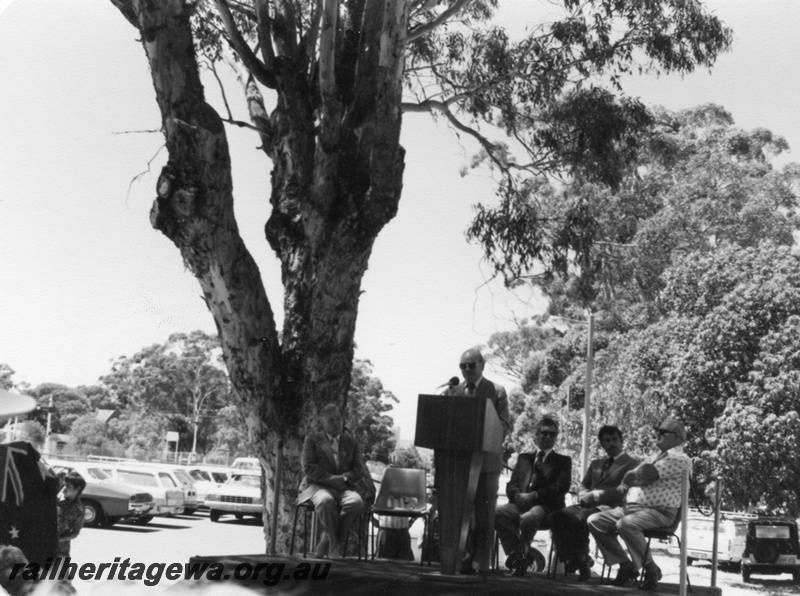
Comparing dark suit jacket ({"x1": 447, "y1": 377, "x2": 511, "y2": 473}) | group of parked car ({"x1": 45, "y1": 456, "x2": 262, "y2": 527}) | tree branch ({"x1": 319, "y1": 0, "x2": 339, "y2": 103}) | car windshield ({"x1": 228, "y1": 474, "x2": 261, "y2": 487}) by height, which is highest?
tree branch ({"x1": 319, "y1": 0, "x2": 339, "y2": 103})

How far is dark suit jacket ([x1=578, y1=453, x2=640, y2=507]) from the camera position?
7.99m

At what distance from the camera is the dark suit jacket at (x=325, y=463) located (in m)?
8.59

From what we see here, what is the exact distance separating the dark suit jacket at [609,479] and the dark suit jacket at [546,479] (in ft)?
0.53

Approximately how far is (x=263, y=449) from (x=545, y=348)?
28.2 meters

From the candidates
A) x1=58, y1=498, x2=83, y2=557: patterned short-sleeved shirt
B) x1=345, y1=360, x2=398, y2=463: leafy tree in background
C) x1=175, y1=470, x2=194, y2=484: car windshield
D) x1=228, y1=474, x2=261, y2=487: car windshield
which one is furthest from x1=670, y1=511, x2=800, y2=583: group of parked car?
x1=345, y1=360, x2=398, y2=463: leafy tree in background

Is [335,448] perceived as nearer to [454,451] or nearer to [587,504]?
[587,504]

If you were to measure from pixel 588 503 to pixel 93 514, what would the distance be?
1714 centimetres

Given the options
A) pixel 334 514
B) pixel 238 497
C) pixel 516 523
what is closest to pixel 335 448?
pixel 334 514

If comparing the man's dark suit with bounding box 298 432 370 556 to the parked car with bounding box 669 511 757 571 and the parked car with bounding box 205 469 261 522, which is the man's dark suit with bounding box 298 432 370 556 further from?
the parked car with bounding box 205 469 261 522

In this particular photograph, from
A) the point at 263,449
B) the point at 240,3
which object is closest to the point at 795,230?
the point at 240,3

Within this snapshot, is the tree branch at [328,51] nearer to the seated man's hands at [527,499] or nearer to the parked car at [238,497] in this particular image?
the seated man's hands at [527,499]

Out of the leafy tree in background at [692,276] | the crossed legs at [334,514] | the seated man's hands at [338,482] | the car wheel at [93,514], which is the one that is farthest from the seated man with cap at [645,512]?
the car wheel at [93,514]

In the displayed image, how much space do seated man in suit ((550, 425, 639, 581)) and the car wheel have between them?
16.7 metres

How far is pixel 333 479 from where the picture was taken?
8.54 meters
